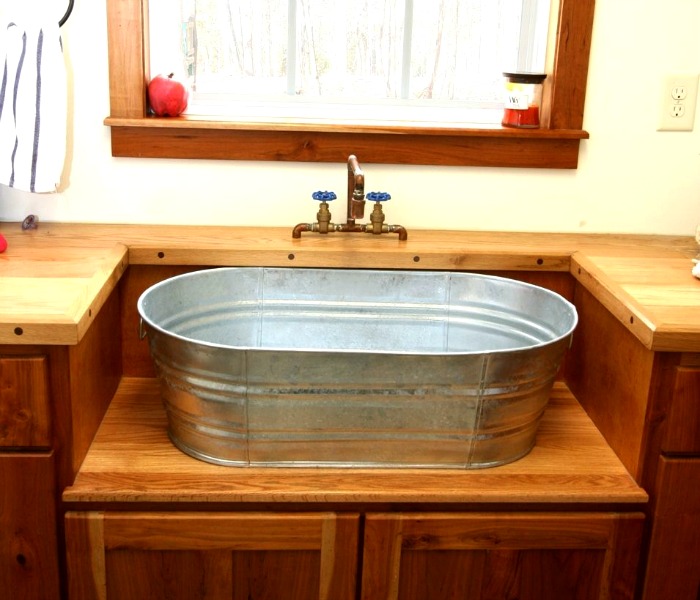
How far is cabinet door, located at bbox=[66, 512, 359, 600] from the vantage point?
1442 millimetres

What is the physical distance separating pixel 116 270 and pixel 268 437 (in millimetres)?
433

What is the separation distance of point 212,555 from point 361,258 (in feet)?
2.03

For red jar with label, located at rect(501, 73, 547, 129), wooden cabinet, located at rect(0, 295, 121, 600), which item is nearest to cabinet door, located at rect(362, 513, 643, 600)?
wooden cabinet, located at rect(0, 295, 121, 600)

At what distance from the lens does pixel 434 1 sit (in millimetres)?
2049

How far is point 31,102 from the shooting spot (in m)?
1.75

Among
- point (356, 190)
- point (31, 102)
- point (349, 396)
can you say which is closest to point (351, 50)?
point (356, 190)

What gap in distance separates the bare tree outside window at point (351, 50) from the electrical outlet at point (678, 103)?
29 cm

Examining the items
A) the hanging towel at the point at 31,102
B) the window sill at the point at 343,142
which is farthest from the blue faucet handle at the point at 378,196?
the hanging towel at the point at 31,102

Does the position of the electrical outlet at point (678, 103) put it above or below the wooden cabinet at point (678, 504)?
above

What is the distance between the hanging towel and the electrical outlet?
1211 mm

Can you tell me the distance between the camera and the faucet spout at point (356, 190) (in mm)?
1627

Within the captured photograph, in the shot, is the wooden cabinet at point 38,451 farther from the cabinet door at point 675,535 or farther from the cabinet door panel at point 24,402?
the cabinet door at point 675,535

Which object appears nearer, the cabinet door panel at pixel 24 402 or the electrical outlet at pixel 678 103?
the cabinet door panel at pixel 24 402

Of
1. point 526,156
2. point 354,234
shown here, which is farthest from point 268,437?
point 526,156
